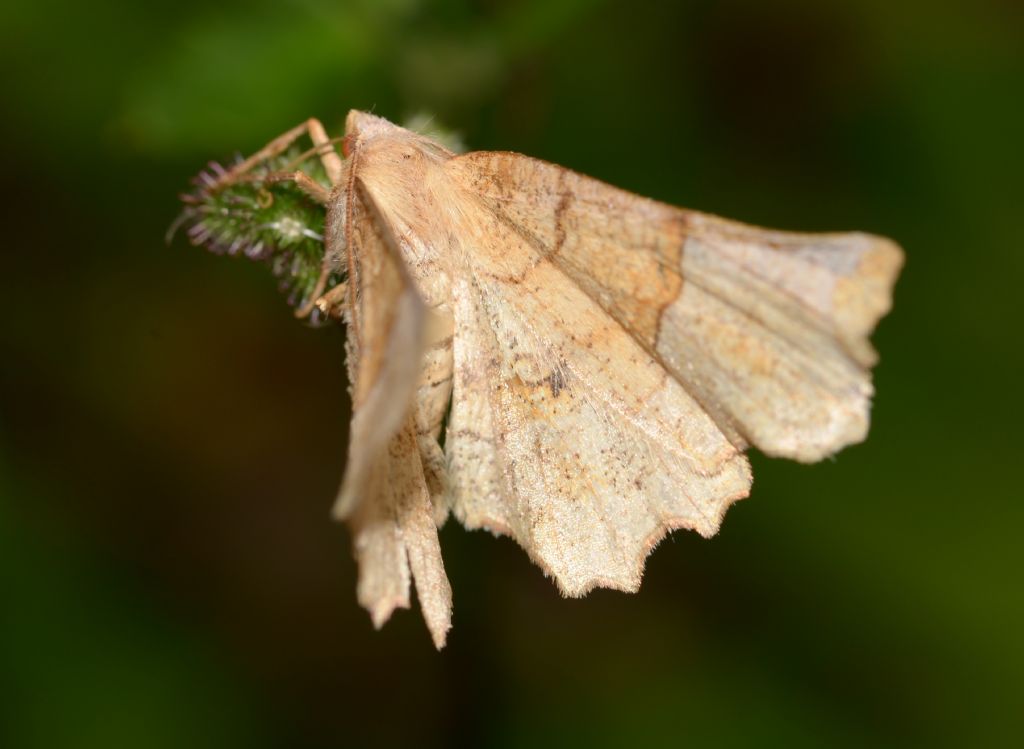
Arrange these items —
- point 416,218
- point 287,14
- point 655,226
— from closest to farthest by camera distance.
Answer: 1. point 655,226
2. point 416,218
3. point 287,14

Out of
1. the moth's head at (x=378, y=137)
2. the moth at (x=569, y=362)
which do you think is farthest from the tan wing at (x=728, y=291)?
the moth's head at (x=378, y=137)

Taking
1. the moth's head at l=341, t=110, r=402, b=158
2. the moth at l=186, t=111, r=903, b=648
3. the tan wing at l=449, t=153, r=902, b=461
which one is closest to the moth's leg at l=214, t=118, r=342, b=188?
the moth's head at l=341, t=110, r=402, b=158

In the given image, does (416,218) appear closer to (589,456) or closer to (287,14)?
(589,456)

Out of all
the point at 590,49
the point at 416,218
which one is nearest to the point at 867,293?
the point at 416,218

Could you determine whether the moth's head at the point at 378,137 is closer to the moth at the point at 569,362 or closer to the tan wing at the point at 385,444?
the moth at the point at 569,362

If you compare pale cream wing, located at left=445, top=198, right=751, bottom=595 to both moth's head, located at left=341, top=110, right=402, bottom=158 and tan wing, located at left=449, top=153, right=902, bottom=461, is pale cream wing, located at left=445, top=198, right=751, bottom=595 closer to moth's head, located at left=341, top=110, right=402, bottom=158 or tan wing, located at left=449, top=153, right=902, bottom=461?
tan wing, located at left=449, top=153, right=902, bottom=461
